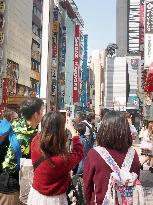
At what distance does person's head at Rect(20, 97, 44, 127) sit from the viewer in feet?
15.3

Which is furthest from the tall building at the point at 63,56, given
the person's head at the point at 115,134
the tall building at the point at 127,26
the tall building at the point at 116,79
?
the person's head at the point at 115,134

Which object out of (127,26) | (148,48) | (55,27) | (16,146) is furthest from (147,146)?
(127,26)

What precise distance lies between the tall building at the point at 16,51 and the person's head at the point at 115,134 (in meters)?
32.4

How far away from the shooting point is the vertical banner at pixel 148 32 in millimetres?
16906

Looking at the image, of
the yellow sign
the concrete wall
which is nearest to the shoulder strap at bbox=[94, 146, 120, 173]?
the concrete wall

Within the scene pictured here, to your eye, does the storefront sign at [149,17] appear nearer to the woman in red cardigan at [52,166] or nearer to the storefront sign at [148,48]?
the storefront sign at [148,48]

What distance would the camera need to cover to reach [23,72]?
48.2 meters

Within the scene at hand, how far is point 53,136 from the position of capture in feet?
12.6

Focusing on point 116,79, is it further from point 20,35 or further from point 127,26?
point 20,35

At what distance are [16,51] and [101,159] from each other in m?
42.6

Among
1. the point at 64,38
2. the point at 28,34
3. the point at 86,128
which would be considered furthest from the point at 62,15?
the point at 86,128

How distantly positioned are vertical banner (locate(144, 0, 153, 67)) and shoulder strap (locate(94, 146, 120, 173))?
12842mm

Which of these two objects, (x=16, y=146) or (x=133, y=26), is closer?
(x=16, y=146)

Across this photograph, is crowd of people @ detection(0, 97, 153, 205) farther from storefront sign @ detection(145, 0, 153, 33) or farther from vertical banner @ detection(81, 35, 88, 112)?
vertical banner @ detection(81, 35, 88, 112)
